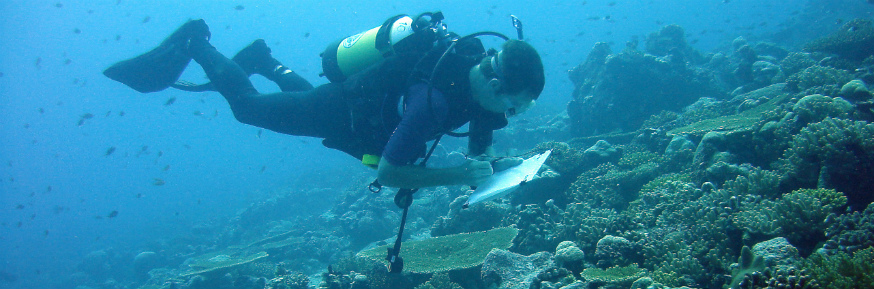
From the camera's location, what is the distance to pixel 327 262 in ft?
45.8

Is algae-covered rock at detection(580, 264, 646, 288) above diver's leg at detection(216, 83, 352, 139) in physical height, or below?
below

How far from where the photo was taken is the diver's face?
10.5ft

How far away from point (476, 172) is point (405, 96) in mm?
1014

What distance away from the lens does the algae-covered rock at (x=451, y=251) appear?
21.0 ft

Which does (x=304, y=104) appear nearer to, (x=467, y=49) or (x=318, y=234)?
(x=467, y=49)

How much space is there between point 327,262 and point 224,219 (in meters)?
21.7

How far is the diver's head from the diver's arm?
24.2 inches

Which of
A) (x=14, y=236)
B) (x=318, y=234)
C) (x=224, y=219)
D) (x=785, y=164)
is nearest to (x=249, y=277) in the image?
(x=318, y=234)

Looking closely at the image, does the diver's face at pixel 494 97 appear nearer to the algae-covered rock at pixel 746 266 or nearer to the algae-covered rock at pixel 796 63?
the algae-covered rock at pixel 746 266

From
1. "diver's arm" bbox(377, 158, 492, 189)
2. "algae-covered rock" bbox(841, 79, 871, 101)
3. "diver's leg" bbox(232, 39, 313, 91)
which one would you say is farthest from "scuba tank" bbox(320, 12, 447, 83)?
"algae-covered rock" bbox(841, 79, 871, 101)

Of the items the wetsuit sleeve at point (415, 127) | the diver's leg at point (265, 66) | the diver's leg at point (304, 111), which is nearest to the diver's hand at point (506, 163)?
the wetsuit sleeve at point (415, 127)

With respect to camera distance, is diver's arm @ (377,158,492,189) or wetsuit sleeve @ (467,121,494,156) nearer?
diver's arm @ (377,158,492,189)

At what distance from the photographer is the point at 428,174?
11.1ft

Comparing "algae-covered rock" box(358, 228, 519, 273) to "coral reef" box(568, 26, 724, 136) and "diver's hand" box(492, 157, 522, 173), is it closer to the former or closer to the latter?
"diver's hand" box(492, 157, 522, 173)
